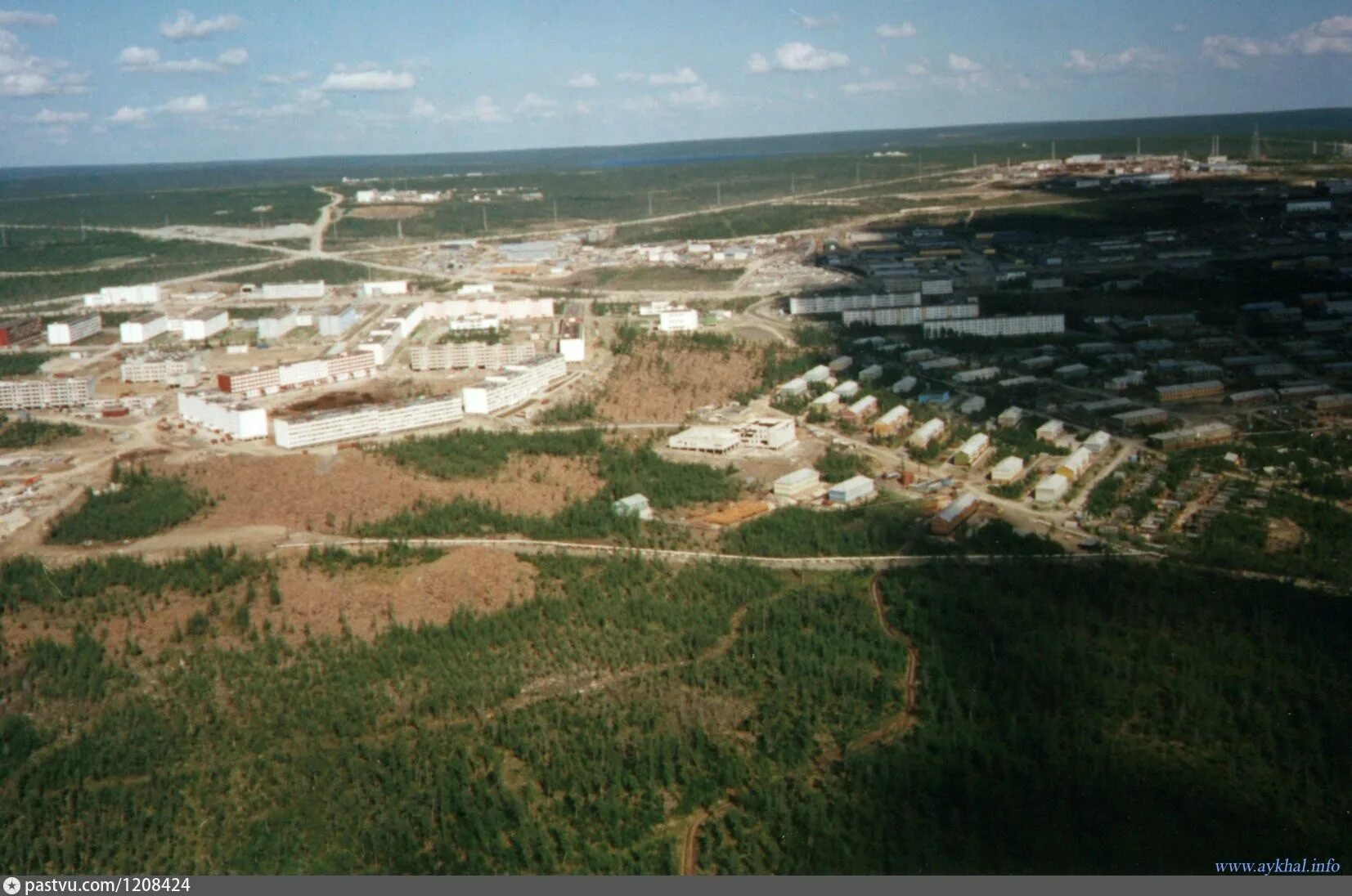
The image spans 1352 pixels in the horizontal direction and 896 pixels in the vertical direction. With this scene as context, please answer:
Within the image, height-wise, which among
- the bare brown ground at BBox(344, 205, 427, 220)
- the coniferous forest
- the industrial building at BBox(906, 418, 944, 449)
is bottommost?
the coniferous forest

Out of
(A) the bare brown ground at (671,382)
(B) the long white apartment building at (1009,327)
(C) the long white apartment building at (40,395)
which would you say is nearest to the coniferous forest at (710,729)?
(A) the bare brown ground at (671,382)

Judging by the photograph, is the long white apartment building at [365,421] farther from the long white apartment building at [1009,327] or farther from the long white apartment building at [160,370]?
the long white apartment building at [1009,327]

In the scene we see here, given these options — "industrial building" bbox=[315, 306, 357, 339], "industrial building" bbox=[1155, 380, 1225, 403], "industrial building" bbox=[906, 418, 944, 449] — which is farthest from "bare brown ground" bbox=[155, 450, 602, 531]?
"industrial building" bbox=[315, 306, 357, 339]

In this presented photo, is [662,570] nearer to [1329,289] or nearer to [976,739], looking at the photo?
[976,739]

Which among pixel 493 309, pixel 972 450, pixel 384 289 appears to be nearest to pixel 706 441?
pixel 972 450

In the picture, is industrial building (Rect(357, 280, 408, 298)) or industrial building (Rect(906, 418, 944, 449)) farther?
industrial building (Rect(357, 280, 408, 298))

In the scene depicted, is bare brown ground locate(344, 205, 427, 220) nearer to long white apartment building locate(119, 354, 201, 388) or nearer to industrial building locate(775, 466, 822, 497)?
long white apartment building locate(119, 354, 201, 388)

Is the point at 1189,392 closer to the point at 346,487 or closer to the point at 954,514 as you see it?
the point at 954,514
